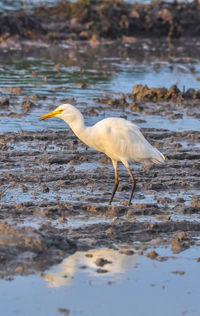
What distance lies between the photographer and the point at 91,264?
21.1 ft

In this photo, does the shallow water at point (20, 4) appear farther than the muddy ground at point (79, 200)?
Yes

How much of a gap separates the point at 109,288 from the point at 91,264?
1.56 ft

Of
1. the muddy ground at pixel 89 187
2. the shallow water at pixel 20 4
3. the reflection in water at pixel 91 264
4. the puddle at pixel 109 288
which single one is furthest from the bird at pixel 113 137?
the shallow water at pixel 20 4

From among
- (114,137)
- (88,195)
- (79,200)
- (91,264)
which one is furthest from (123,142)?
(91,264)

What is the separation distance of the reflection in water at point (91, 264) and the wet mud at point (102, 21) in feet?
52.6

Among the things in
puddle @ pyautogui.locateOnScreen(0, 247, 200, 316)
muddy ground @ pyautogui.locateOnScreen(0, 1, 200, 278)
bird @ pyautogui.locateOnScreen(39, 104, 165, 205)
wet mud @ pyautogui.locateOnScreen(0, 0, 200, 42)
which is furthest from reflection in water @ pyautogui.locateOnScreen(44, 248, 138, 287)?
wet mud @ pyautogui.locateOnScreen(0, 0, 200, 42)

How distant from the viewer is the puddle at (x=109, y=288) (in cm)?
570

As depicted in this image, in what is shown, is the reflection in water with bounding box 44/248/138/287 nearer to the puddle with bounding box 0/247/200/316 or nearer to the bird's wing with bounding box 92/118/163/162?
the puddle with bounding box 0/247/200/316

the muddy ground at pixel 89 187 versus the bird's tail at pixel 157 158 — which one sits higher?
the bird's tail at pixel 157 158

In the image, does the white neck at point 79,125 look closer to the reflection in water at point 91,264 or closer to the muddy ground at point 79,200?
the muddy ground at point 79,200

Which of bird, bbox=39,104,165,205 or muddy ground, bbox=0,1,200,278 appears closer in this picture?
muddy ground, bbox=0,1,200,278

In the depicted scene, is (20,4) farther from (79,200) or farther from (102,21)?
(79,200)

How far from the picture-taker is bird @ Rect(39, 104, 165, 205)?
838 centimetres

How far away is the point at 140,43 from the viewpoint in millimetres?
23391
